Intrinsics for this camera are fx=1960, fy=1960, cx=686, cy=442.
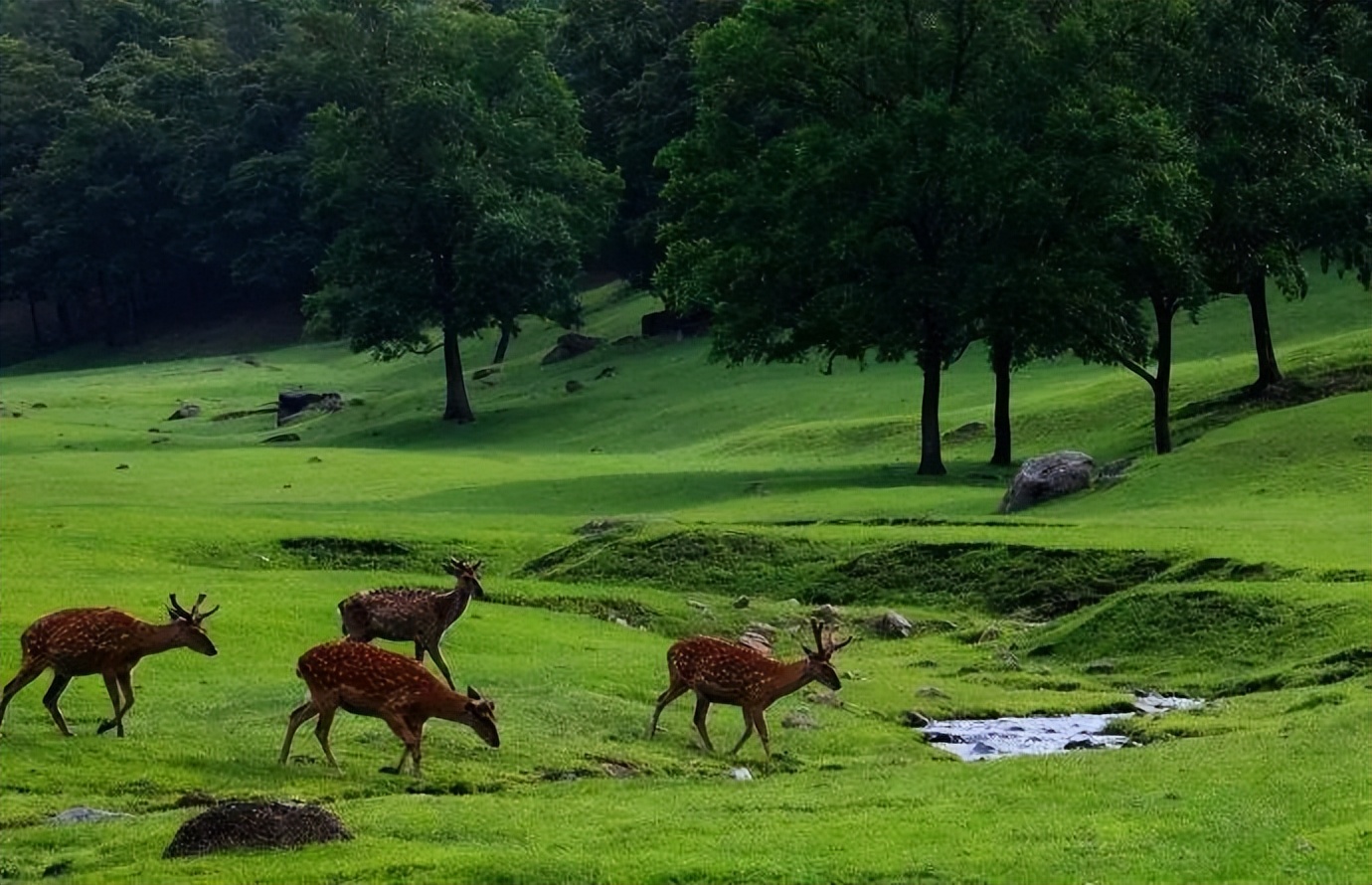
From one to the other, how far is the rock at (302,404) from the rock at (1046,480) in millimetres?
42678

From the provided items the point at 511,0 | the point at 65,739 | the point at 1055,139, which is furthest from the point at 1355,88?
the point at 511,0

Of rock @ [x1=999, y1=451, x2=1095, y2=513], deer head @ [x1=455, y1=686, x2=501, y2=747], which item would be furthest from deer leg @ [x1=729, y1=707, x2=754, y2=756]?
rock @ [x1=999, y1=451, x2=1095, y2=513]

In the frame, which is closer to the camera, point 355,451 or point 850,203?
point 850,203

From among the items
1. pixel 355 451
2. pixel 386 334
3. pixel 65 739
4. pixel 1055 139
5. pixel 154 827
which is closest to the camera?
pixel 154 827

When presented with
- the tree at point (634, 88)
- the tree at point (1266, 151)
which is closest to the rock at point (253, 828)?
the tree at point (1266, 151)

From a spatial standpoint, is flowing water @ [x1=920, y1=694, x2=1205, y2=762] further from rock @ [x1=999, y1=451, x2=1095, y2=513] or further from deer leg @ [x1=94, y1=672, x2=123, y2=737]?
rock @ [x1=999, y1=451, x2=1095, y2=513]

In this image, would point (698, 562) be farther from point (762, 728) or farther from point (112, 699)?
point (112, 699)

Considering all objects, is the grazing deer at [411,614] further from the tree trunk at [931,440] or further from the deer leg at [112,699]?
the tree trunk at [931,440]

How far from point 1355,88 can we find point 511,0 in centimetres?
11113

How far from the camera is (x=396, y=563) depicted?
35594 millimetres

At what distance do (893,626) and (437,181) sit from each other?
135ft

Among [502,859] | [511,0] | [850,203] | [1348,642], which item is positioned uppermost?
[511,0]

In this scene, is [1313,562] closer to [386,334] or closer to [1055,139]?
[1055,139]

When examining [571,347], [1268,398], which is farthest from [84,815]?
[571,347]
